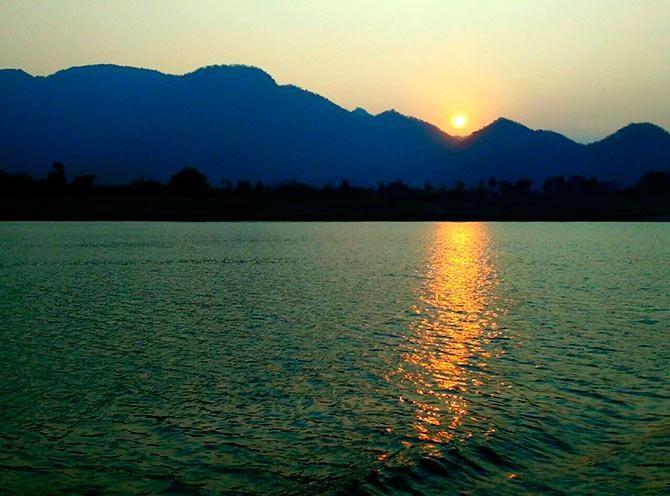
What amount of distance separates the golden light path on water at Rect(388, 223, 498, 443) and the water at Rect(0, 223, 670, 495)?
0.36 feet

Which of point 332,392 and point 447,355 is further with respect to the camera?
point 447,355

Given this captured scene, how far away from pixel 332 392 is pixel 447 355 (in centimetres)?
691

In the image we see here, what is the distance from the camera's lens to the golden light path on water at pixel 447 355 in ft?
59.0

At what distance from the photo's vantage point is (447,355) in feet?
83.7

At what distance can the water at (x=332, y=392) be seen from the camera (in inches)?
563

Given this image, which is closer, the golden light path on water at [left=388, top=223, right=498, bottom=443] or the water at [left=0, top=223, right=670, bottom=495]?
the water at [left=0, top=223, right=670, bottom=495]

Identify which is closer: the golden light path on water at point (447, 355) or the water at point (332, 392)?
the water at point (332, 392)

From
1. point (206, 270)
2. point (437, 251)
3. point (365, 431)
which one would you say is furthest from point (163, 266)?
point (365, 431)

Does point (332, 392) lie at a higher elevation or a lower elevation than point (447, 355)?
lower

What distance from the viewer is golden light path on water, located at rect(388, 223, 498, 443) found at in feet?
59.0

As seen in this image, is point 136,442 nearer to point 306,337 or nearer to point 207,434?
point 207,434

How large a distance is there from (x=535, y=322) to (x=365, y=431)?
19.3 metres

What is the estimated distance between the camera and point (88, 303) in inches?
1539

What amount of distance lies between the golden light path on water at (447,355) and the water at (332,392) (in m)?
0.11
